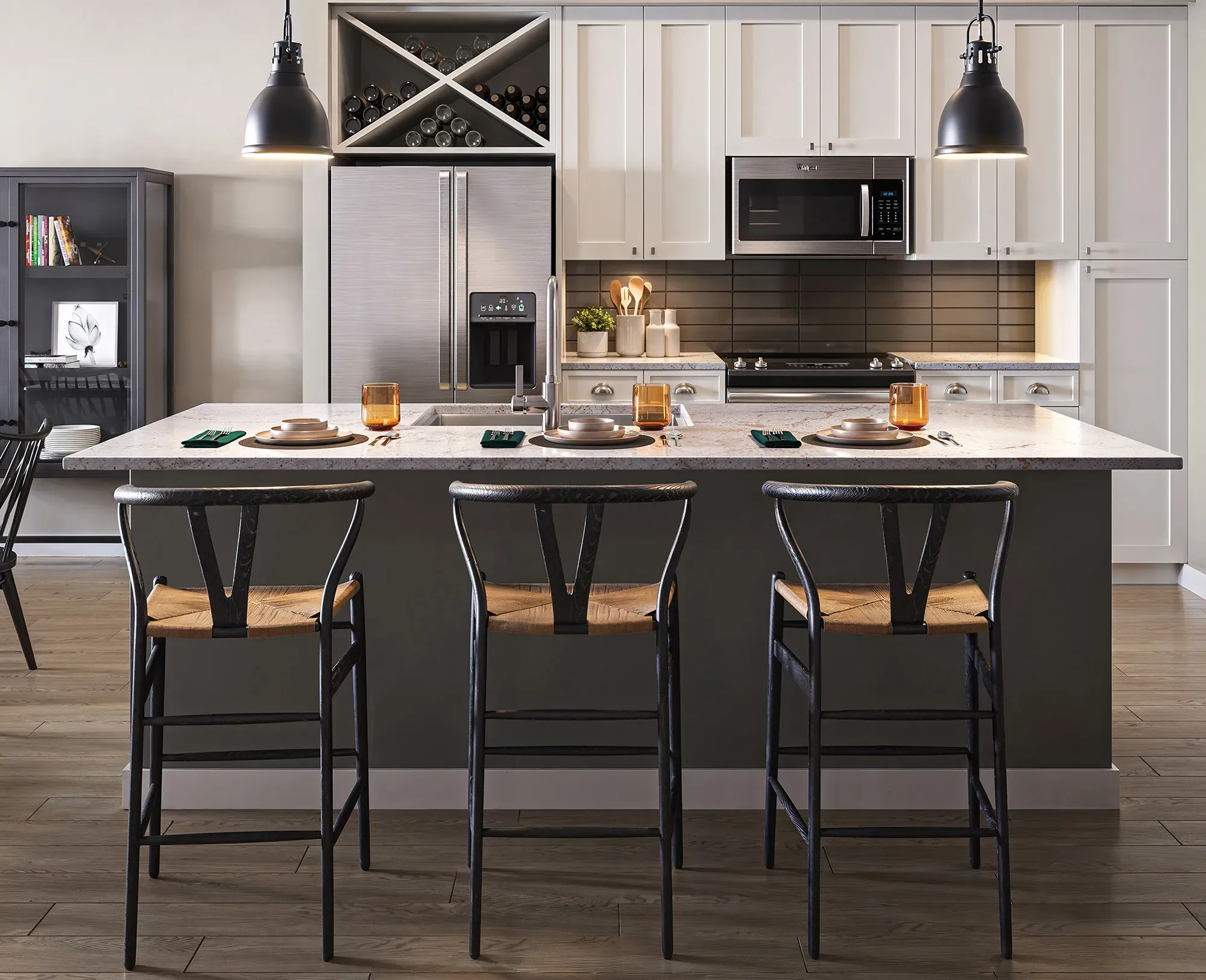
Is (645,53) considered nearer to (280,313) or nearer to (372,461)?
(280,313)

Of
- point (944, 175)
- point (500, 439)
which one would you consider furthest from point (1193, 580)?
point (500, 439)

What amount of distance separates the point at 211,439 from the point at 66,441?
2918 mm

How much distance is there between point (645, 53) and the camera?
5254 mm

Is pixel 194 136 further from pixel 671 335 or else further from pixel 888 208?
pixel 888 208

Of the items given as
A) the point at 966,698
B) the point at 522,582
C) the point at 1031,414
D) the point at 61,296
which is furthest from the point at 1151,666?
the point at 61,296

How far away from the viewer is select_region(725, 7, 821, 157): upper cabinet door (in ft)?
17.2

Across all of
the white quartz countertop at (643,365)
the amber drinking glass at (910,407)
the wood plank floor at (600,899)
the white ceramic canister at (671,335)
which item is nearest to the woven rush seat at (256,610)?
the wood plank floor at (600,899)

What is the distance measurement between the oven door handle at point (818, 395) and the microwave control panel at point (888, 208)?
2.31ft

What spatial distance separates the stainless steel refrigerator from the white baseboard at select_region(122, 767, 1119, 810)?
2433mm

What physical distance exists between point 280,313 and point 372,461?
3443 mm

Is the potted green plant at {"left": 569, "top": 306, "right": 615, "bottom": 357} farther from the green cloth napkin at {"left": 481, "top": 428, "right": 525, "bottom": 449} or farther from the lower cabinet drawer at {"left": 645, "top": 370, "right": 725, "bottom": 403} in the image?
the green cloth napkin at {"left": 481, "top": 428, "right": 525, "bottom": 449}

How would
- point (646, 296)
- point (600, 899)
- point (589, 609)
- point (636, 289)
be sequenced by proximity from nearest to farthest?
point (589, 609), point (600, 899), point (636, 289), point (646, 296)

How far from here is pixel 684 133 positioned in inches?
209

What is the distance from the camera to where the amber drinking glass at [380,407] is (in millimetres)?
3111
